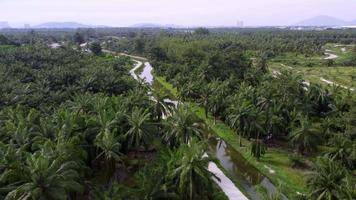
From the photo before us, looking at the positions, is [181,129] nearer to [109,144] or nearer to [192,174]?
[109,144]

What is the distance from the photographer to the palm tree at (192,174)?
96.7 ft

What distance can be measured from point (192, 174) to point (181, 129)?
10270mm

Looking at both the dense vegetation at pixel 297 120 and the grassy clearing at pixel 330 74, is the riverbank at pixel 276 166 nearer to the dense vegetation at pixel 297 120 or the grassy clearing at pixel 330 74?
the dense vegetation at pixel 297 120

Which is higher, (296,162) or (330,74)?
(330,74)

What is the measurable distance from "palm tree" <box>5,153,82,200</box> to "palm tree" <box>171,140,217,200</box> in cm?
813

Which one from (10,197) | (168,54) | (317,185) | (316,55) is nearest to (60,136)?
(10,197)

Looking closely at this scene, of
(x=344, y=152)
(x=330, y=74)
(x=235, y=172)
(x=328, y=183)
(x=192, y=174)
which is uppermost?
(x=192, y=174)

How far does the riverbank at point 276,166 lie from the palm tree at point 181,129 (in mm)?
9417

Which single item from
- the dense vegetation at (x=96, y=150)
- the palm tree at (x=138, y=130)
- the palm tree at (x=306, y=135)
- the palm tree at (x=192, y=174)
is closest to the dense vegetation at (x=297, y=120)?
the palm tree at (x=306, y=135)

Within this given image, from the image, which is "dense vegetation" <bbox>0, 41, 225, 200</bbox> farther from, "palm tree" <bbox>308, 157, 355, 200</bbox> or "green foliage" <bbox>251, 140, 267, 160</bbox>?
"palm tree" <bbox>308, 157, 355, 200</bbox>

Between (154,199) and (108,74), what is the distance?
48.0 m

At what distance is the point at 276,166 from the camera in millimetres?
43375

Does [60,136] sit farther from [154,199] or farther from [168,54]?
[168,54]

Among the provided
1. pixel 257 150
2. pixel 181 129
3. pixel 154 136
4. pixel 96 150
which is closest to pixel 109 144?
pixel 96 150
